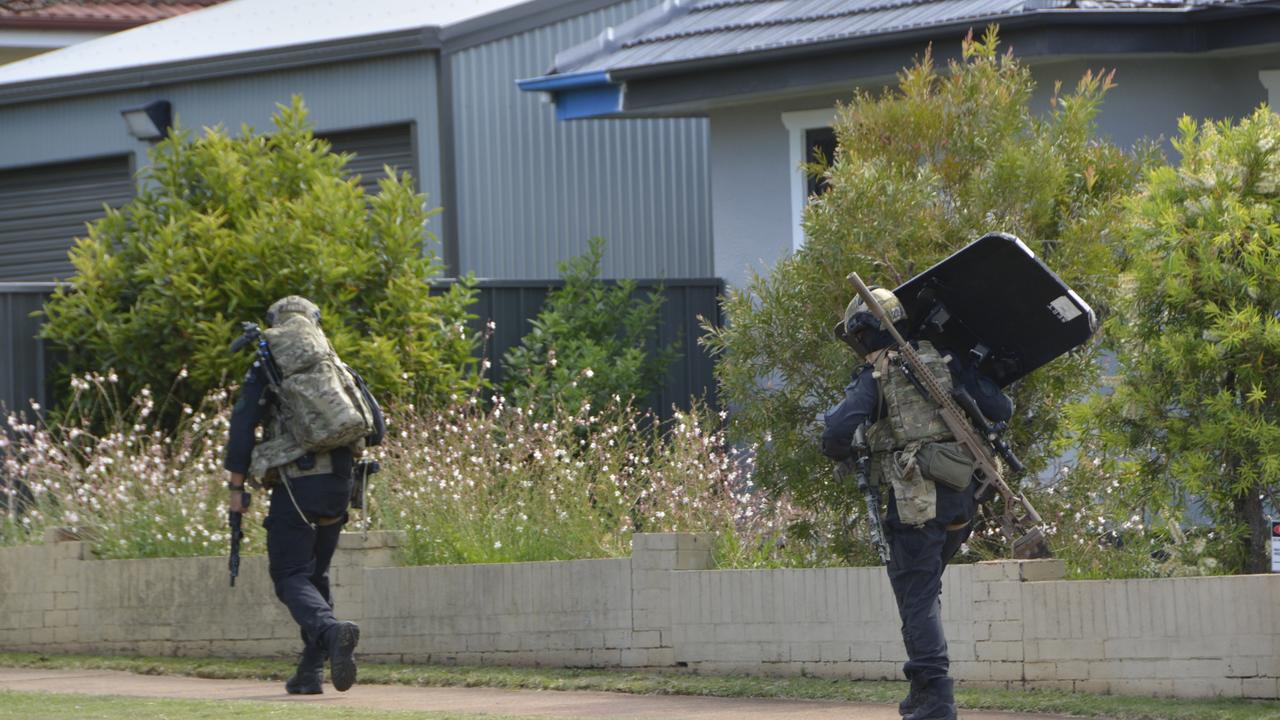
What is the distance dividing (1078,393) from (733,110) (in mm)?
6302

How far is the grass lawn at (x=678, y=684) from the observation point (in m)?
8.41

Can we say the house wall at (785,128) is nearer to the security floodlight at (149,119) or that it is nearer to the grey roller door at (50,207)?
the security floodlight at (149,119)

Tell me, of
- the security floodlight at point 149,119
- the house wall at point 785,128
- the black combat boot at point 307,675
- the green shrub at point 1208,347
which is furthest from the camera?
the security floodlight at point 149,119

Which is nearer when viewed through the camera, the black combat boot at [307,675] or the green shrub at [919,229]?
the black combat boot at [307,675]

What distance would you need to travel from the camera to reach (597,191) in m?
19.2

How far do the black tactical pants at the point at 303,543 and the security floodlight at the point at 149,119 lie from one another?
10953mm

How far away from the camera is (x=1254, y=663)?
8.45m

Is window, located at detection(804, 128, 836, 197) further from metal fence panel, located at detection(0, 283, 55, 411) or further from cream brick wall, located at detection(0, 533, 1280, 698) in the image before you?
metal fence panel, located at detection(0, 283, 55, 411)

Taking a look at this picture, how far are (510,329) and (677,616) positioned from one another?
6.76 metres

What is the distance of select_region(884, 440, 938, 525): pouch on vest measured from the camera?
782cm

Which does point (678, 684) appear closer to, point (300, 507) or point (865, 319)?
point (300, 507)

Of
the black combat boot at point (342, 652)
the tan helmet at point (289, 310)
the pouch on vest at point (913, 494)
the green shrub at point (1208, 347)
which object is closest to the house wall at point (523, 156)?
the tan helmet at point (289, 310)

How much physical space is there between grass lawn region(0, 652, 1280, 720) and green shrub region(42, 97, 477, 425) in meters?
2.82

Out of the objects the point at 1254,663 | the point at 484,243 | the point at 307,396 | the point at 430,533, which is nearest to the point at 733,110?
the point at 484,243
